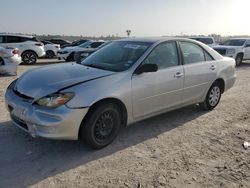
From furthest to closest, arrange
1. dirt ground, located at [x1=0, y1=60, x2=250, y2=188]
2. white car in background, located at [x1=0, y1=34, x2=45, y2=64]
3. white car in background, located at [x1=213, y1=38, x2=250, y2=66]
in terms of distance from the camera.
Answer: white car in background, located at [x1=213, y1=38, x2=250, y2=66], white car in background, located at [x1=0, y1=34, x2=45, y2=64], dirt ground, located at [x1=0, y1=60, x2=250, y2=188]

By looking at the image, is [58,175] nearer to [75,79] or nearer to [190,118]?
[75,79]

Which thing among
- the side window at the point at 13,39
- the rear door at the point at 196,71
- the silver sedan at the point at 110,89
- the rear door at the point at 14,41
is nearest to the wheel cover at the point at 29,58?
the rear door at the point at 14,41

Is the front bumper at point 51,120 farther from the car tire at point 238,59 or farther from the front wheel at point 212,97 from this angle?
the car tire at point 238,59

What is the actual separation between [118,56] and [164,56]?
2.68 feet

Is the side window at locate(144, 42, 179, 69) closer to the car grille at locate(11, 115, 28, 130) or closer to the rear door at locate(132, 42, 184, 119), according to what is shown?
the rear door at locate(132, 42, 184, 119)

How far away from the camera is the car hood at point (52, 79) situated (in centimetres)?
378

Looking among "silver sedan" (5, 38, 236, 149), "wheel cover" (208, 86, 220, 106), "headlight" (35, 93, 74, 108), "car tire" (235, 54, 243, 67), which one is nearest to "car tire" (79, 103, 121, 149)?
"silver sedan" (5, 38, 236, 149)

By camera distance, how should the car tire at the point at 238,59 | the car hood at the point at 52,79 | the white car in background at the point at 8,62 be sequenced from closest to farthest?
the car hood at the point at 52,79 → the white car in background at the point at 8,62 → the car tire at the point at 238,59

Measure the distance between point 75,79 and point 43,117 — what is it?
2.32 feet

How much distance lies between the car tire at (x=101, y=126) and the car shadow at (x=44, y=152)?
0.15m

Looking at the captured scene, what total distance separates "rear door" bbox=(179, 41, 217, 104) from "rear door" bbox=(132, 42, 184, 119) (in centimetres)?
20

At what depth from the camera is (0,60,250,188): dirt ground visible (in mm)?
3352

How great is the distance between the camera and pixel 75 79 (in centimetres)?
395

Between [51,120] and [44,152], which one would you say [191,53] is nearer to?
[51,120]
